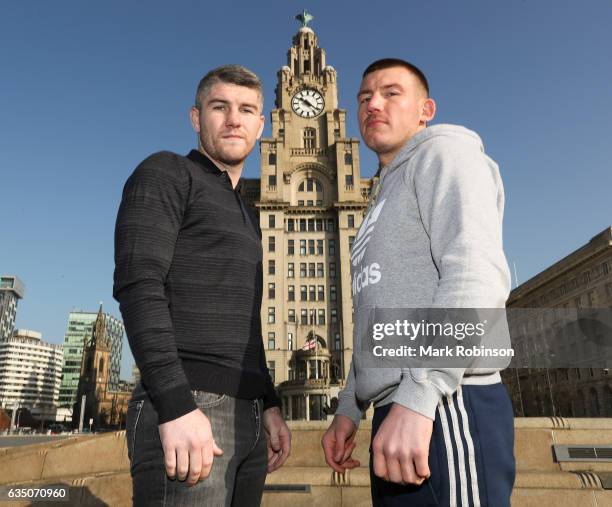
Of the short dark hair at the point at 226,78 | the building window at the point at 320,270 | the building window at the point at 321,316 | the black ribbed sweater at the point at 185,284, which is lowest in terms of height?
the black ribbed sweater at the point at 185,284

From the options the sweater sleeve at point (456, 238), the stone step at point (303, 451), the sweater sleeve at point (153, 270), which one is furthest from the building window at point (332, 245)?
the sweater sleeve at point (456, 238)

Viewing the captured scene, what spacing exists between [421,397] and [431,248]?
0.77 metres

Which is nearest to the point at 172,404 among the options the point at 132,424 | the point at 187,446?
the point at 187,446

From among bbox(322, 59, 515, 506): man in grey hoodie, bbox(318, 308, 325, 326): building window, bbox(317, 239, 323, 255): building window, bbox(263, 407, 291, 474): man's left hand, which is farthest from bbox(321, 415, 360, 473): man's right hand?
bbox(317, 239, 323, 255): building window


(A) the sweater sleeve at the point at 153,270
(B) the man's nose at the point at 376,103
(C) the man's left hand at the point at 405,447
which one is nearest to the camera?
(C) the man's left hand at the point at 405,447

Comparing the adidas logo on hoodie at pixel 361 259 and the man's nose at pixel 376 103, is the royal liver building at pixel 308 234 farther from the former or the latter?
the man's nose at pixel 376 103

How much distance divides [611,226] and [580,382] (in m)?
17.3

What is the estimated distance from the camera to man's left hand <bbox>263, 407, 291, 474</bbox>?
3.36m

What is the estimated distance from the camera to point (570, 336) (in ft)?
158

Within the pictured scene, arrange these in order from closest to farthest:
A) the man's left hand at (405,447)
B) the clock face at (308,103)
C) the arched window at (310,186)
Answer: the man's left hand at (405,447)
the arched window at (310,186)
the clock face at (308,103)

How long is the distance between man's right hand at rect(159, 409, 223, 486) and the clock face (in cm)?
6998

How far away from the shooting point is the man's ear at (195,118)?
322cm

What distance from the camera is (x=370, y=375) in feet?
8.00

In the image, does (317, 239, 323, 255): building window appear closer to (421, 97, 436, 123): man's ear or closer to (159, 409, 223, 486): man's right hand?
(421, 97, 436, 123): man's ear
